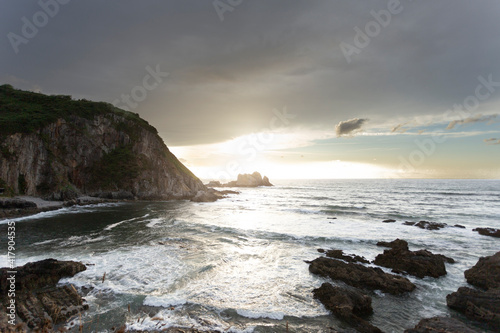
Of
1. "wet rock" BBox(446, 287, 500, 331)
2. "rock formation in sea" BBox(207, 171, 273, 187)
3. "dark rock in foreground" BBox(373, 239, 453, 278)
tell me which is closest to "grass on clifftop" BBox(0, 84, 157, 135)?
"dark rock in foreground" BBox(373, 239, 453, 278)

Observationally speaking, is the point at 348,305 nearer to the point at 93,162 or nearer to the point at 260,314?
the point at 260,314

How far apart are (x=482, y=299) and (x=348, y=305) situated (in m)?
6.70

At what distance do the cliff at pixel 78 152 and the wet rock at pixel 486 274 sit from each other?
6623 centimetres

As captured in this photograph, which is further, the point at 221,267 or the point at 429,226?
the point at 429,226

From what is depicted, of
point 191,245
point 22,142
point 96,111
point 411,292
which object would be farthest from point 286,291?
point 96,111

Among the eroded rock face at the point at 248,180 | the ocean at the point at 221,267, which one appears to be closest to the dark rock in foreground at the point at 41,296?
the ocean at the point at 221,267

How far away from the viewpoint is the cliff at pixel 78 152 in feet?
157

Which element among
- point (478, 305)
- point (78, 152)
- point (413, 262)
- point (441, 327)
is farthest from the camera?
point (78, 152)

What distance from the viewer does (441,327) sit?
8289 millimetres

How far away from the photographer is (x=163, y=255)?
18.6 meters

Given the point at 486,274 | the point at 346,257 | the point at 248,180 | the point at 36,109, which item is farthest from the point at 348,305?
the point at 248,180

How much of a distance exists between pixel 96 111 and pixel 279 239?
238 ft

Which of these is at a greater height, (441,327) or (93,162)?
(93,162)

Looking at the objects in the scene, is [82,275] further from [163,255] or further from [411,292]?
[411,292]
